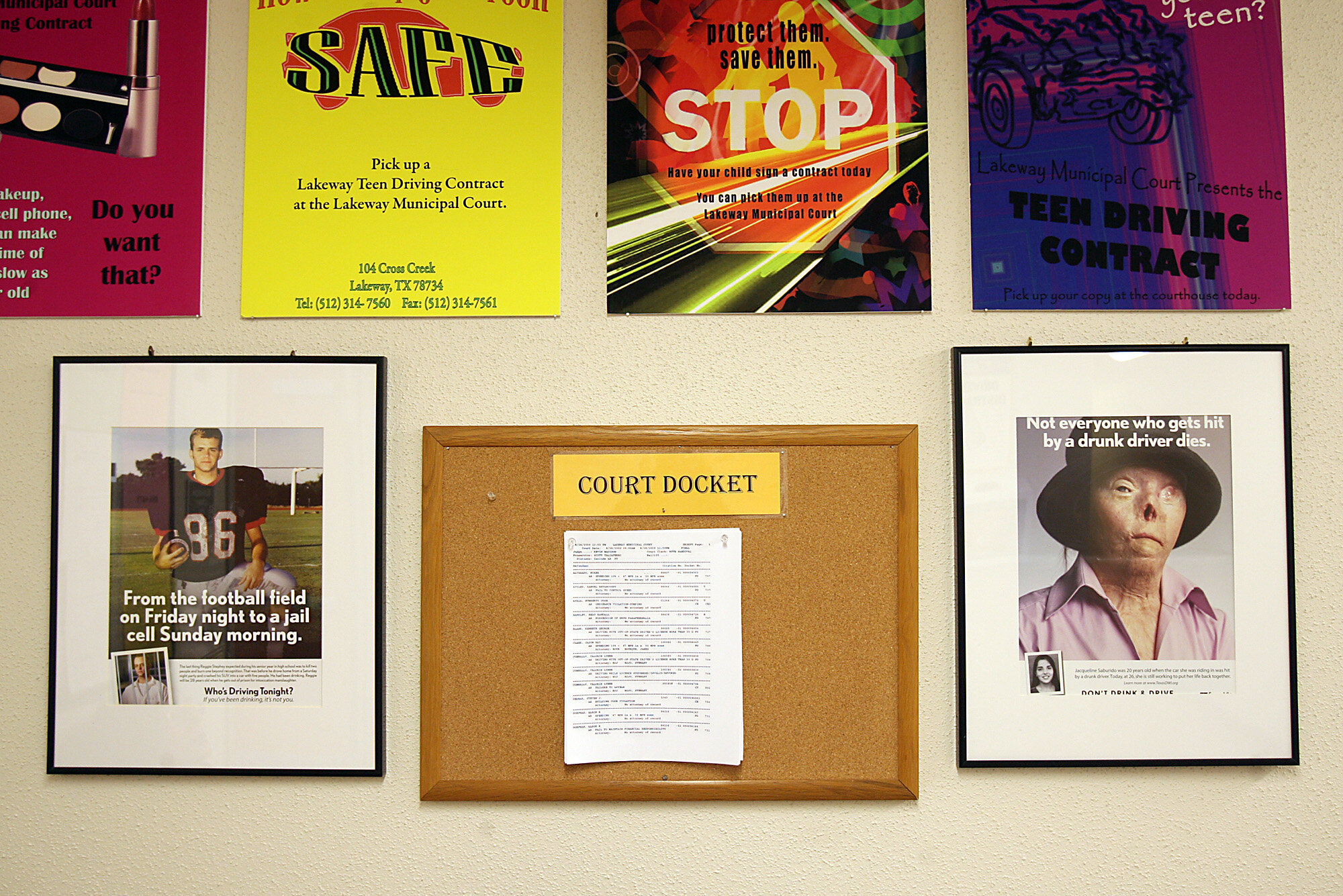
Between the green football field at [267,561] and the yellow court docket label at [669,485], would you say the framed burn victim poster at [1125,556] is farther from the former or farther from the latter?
the green football field at [267,561]

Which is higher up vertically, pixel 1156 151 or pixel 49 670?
pixel 1156 151

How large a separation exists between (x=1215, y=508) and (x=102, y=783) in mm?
1579

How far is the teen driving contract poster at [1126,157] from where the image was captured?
3.42 feet

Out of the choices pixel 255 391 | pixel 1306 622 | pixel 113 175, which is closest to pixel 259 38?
pixel 113 175

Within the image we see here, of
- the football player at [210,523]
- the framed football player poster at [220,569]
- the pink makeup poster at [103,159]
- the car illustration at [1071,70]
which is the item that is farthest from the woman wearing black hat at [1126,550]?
the pink makeup poster at [103,159]

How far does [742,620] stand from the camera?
102 cm

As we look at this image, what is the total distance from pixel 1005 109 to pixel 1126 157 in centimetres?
18

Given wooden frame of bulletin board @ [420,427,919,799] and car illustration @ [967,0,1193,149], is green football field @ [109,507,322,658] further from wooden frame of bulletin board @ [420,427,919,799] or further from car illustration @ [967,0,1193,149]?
car illustration @ [967,0,1193,149]

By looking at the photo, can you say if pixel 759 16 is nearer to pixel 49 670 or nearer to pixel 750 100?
pixel 750 100

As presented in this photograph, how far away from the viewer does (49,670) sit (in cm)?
103

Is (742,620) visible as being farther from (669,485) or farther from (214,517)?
(214,517)

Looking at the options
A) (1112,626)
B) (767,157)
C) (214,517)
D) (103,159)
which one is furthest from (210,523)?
(1112,626)

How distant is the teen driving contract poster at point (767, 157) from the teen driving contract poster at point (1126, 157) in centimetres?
11

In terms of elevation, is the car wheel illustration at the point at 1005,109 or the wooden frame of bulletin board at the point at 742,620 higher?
the car wheel illustration at the point at 1005,109
